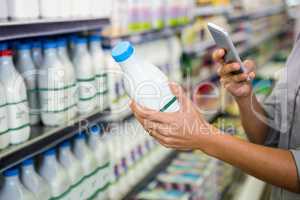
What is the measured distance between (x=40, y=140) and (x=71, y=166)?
306mm

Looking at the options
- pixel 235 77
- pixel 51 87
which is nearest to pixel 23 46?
pixel 51 87

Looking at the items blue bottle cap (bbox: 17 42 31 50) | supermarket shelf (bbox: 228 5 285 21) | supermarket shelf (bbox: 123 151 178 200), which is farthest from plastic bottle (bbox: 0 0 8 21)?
supermarket shelf (bbox: 228 5 285 21)

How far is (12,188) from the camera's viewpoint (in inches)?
53.9

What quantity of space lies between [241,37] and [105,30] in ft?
10.8

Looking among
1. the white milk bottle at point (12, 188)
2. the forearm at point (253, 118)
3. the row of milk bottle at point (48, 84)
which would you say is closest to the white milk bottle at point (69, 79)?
the row of milk bottle at point (48, 84)

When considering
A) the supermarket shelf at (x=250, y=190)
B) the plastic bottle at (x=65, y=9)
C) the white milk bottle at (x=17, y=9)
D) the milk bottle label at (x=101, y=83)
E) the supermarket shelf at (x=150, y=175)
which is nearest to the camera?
the white milk bottle at (x=17, y=9)

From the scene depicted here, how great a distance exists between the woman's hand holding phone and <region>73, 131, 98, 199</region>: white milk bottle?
2.40ft

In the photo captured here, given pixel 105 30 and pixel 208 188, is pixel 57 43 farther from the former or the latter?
pixel 208 188

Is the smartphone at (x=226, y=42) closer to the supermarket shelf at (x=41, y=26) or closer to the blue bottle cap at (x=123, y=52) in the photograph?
the blue bottle cap at (x=123, y=52)

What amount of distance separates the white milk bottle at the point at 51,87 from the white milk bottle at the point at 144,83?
399 mm

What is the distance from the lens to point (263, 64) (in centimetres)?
662

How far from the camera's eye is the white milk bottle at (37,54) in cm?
155

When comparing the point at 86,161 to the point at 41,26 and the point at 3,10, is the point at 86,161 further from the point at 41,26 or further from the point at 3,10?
the point at 3,10

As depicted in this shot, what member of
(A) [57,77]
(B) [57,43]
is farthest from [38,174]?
(B) [57,43]
